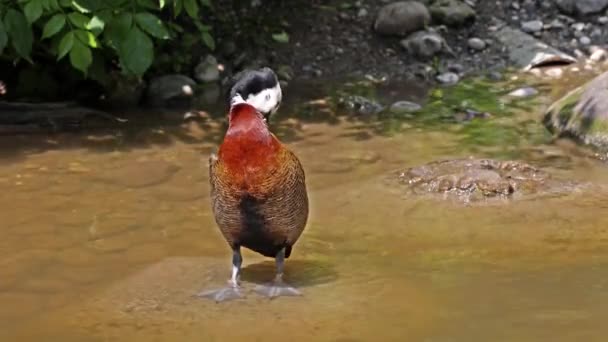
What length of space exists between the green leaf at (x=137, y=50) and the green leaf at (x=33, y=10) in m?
0.68

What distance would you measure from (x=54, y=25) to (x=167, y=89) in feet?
5.98

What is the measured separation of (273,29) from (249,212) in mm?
5645

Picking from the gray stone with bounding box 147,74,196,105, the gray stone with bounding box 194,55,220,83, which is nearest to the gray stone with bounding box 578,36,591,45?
the gray stone with bounding box 194,55,220,83

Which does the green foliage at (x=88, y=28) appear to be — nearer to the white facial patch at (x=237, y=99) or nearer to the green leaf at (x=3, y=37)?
the green leaf at (x=3, y=37)

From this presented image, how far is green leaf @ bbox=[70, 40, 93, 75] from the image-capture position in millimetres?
6854

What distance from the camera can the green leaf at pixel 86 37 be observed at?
22.6ft

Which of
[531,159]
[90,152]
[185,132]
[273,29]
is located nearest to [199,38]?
[273,29]

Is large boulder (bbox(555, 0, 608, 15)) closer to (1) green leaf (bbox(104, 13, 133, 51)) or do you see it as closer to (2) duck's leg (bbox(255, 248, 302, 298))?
(1) green leaf (bbox(104, 13, 133, 51))

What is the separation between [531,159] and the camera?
22.1 feet

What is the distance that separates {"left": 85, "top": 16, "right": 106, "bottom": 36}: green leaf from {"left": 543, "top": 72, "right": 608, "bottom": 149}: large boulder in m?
3.24

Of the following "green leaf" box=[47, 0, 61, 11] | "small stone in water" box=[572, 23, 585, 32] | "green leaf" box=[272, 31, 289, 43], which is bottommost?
"small stone in water" box=[572, 23, 585, 32]

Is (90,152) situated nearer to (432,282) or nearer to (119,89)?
(119,89)

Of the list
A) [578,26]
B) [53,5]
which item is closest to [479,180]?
[53,5]

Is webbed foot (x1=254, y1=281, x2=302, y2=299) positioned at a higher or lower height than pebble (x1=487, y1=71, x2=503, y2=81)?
higher
